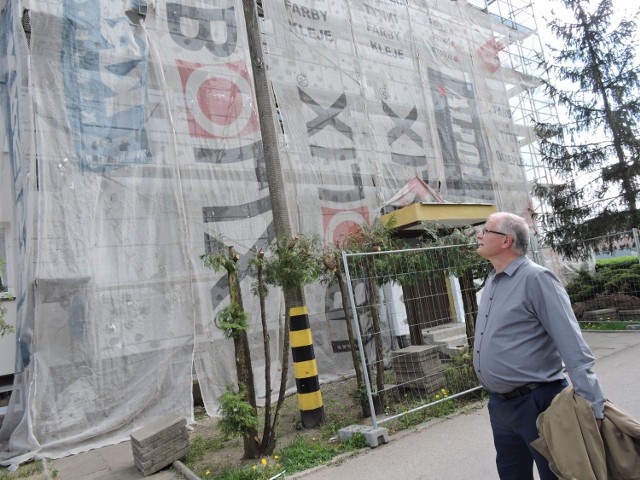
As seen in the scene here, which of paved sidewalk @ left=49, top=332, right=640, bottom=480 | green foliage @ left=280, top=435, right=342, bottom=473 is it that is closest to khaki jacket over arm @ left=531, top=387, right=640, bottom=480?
paved sidewalk @ left=49, top=332, right=640, bottom=480

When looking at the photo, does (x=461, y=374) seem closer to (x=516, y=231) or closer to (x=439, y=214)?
(x=439, y=214)

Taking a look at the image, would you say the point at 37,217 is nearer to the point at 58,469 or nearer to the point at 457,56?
the point at 58,469

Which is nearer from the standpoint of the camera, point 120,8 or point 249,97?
point 120,8

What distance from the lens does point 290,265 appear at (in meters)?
4.76

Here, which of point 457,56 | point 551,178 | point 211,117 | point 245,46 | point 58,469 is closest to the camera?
point 58,469

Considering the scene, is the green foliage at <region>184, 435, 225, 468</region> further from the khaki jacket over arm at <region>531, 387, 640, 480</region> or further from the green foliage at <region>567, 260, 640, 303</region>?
the green foliage at <region>567, 260, 640, 303</region>

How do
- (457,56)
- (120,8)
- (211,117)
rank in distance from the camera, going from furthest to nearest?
(457,56) < (211,117) < (120,8)

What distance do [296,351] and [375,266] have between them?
1.38 meters

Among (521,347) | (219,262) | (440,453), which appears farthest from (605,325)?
(521,347)

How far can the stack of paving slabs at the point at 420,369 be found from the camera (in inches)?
222

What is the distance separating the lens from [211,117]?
741cm

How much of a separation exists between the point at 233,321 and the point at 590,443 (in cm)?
309

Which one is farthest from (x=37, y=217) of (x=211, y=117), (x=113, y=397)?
(x=211, y=117)

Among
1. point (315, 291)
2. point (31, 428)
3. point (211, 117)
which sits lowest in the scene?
point (31, 428)
